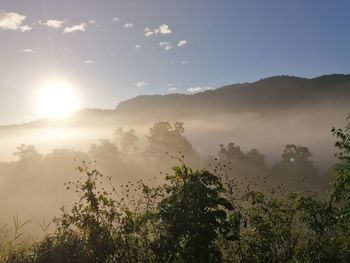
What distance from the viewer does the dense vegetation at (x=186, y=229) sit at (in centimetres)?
708

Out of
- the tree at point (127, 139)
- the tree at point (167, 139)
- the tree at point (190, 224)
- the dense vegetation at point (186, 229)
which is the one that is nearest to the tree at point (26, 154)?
the tree at point (127, 139)

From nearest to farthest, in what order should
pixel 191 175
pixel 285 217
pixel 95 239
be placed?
pixel 191 175, pixel 95 239, pixel 285 217

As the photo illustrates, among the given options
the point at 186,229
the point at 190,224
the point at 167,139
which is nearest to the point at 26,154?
the point at 167,139

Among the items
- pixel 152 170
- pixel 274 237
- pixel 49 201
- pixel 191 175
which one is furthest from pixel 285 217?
pixel 152 170

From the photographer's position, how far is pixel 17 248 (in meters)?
8.18

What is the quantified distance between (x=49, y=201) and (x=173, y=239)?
265 ft

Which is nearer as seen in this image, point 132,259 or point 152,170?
point 132,259

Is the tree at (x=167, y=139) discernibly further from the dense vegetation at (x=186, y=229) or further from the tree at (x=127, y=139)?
the dense vegetation at (x=186, y=229)

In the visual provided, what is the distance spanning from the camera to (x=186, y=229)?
7.00 m

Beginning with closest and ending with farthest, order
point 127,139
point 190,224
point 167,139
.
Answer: point 190,224
point 167,139
point 127,139

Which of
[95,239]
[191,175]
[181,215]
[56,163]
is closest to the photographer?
[181,215]

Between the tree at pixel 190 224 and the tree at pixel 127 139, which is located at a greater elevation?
the tree at pixel 190 224

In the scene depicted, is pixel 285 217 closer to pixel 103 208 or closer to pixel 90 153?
pixel 103 208

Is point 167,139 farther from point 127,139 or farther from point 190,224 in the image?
point 190,224
